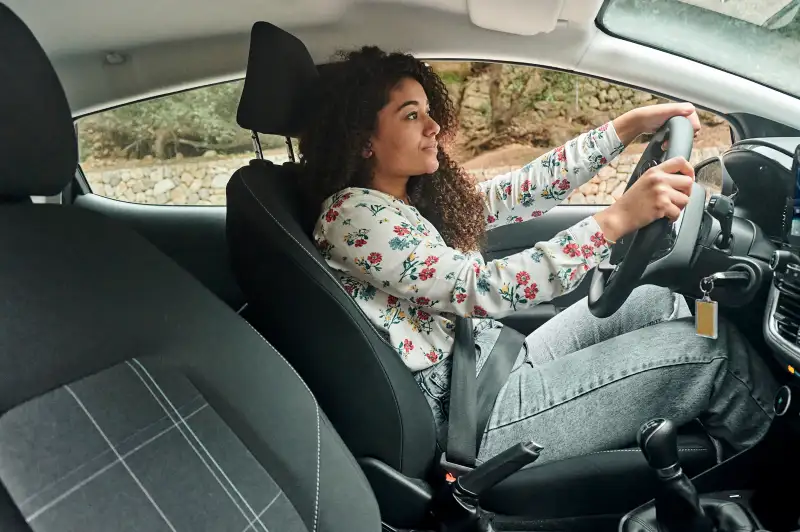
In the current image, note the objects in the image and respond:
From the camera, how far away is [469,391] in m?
1.20

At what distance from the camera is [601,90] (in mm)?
1454

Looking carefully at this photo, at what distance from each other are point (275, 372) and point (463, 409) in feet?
1.21

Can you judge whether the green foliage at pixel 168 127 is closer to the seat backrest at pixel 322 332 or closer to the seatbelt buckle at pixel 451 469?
the seat backrest at pixel 322 332

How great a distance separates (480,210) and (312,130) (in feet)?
1.38

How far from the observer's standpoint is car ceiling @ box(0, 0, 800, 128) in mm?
1319

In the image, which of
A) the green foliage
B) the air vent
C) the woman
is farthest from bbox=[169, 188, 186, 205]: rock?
the air vent

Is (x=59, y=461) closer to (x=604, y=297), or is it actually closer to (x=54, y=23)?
(x=604, y=297)

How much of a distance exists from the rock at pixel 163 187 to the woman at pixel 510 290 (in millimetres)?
839

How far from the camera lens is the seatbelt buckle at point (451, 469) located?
1.16 meters

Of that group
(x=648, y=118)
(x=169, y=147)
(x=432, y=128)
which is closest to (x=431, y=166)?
(x=432, y=128)

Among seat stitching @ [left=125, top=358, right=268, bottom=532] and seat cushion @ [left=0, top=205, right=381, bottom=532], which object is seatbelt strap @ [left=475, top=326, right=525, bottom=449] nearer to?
seat cushion @ [left=0, top=205, right=381, bottom=532]

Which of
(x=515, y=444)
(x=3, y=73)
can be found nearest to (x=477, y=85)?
(x=515, y=444)

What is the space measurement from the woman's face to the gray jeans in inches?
15.8

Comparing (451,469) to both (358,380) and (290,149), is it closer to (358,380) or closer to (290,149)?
(358,380)
